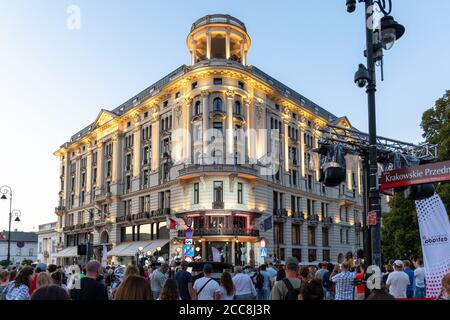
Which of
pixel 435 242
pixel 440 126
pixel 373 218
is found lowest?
pixel 435 242

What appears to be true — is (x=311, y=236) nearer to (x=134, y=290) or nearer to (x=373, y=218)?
(x=373, y=218)

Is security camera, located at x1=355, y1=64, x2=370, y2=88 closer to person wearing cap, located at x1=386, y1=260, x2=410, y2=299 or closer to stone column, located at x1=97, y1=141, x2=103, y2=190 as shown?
person wearing cap, located at x1=386, y1=260, x2=410, y2=299

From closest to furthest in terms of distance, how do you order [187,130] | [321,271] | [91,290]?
[91,290], [321,271], [187,130]

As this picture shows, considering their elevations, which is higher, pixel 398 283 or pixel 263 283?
pixel 398 283

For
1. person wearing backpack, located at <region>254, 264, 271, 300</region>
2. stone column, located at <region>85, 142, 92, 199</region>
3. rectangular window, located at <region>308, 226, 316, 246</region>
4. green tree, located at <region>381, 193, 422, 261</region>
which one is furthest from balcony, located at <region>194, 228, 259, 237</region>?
stone column, located at <region>85, 142, 92, 199</region>

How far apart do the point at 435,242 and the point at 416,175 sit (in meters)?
1.41

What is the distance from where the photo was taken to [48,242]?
8494 cm

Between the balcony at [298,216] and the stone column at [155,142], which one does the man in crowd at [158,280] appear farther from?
the balcony at [298,216]

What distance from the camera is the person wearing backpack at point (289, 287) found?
25.2ft

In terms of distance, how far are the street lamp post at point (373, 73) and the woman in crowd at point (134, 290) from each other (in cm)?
531

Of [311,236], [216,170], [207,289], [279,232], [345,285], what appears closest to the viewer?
[207,289]


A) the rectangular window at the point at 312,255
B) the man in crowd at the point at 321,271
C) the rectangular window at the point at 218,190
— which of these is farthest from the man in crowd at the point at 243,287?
the rectangular window at the point at 312,255

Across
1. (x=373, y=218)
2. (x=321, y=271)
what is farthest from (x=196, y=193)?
(x=373, y=218)
